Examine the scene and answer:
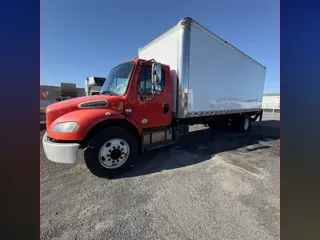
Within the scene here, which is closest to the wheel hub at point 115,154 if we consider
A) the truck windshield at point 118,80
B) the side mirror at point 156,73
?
the truck windshield at point 118,80

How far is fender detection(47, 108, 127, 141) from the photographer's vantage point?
301cm

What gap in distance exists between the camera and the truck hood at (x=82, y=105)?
10.6ft

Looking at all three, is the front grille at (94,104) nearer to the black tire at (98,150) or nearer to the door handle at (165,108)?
the black tire at (98,150)

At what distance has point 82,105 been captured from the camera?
10.9ft

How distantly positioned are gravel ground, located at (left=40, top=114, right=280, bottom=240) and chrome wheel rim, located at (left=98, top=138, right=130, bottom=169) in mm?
311

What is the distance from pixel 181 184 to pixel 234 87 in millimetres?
5342

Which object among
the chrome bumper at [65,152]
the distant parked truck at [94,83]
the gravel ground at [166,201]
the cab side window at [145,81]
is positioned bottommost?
the gravel ground at [166,201]

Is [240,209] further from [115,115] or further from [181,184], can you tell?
[115,115]

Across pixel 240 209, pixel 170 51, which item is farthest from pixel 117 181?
pixel 170 51

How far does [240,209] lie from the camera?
229 centimetres

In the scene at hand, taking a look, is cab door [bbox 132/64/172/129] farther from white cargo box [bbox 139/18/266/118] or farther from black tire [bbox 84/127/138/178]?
black tire [bbox 84/127/138/178]

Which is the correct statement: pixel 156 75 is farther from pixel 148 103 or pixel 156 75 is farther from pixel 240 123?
pixel 240 123

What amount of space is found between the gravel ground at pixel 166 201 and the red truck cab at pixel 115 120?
44 centimetres

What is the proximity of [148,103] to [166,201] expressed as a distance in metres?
2.27
